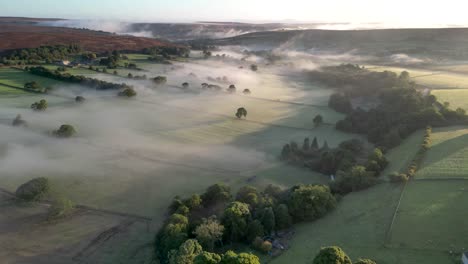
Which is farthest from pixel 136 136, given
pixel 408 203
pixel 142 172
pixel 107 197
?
pixel 408 203

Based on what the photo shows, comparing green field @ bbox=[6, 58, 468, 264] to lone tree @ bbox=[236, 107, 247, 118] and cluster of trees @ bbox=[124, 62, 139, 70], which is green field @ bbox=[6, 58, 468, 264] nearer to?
lone tree @ bbox=[236, 107, 247, 118]

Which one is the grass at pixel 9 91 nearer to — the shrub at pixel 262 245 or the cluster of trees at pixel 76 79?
the cluster of trees at pixel 76 79

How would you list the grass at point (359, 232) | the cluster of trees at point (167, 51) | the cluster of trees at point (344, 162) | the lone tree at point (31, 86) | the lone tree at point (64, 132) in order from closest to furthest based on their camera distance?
1. the grass at point (359, 232)
2. the cluster of trees at point (344, 162)
3. the lone tree at point (64, 132)
4. the lone tree at point (31, 86)
5. the cluster of trees at point (167, 51)

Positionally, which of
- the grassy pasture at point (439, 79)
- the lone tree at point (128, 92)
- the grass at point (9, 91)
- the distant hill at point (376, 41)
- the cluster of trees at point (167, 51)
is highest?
the distant hill at point (376, 41)

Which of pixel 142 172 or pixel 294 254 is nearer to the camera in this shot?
pixel 294 254

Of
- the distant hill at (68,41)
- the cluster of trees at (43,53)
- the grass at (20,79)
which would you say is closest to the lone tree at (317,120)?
the grass at (20,79)

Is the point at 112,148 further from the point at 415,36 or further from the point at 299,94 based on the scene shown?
the point at 415,36
